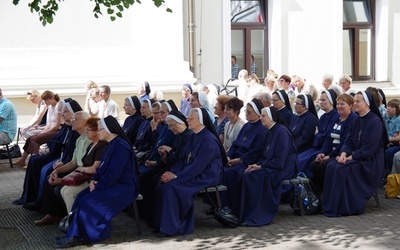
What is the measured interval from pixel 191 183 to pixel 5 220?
8.36 feet

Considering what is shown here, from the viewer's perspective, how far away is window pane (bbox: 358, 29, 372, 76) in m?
19.2

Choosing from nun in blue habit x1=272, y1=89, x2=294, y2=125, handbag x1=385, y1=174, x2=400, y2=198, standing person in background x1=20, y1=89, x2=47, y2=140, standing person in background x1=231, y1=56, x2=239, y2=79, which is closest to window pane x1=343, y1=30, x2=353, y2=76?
standing person in background x1=231, y1=56, x2=239, y2=79

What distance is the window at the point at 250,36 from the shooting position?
18234mm

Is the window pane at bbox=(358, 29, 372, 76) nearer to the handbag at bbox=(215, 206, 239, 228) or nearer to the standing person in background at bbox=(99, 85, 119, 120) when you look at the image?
the standing person in background at bbox=(99, 85, 119, 120)

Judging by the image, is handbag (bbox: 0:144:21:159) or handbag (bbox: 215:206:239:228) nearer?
handbag (bbox: 215:206:239:228)

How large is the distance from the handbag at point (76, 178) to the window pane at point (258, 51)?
10.2m

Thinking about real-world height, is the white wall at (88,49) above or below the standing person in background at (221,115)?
above

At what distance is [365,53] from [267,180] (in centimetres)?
1121

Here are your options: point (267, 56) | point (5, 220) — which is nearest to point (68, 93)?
point (267, 56)

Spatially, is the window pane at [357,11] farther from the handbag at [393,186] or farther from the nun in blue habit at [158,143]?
the nun in blue habit at [158,143]

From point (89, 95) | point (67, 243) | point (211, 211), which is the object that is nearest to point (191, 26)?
point (89, 95)

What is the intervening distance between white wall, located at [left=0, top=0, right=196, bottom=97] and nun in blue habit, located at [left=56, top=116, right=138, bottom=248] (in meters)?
7.52

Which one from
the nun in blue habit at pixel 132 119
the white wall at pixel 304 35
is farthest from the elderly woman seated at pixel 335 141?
the white wall at pixel 304 35

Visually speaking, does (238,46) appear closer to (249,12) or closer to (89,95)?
(249,12)
